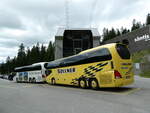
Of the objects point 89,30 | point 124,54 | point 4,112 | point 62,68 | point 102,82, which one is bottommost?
point 4,112

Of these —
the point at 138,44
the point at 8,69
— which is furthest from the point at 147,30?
the point at 8,69

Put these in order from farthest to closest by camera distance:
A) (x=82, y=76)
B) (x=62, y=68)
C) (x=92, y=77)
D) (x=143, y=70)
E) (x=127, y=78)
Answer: (x=143, y=70)
(x=62, y=68)
(x=82, y=76)
(x=92, y=77)
(x=127, y=78)

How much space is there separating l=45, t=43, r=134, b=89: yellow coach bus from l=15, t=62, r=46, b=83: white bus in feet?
26.6

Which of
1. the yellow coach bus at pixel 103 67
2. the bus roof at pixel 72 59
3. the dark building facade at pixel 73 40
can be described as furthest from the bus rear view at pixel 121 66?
the dark building facade at pixel 73 40

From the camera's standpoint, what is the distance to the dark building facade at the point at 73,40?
118ft

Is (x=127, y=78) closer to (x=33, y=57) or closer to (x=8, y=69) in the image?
(x=33, y=57)

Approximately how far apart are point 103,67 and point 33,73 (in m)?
16.0

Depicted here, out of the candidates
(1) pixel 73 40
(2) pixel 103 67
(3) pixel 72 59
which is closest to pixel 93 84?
(2) pixel 103 67

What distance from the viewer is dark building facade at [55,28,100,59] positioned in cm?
3599

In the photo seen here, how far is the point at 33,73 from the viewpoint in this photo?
2378 centimetres

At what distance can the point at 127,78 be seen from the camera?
1075 cm

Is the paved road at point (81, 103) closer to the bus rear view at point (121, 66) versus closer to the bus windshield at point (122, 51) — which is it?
the bus rear view at point (121, 66)

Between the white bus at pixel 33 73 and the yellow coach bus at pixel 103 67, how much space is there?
26.6 feet

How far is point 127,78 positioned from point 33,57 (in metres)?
64.8
